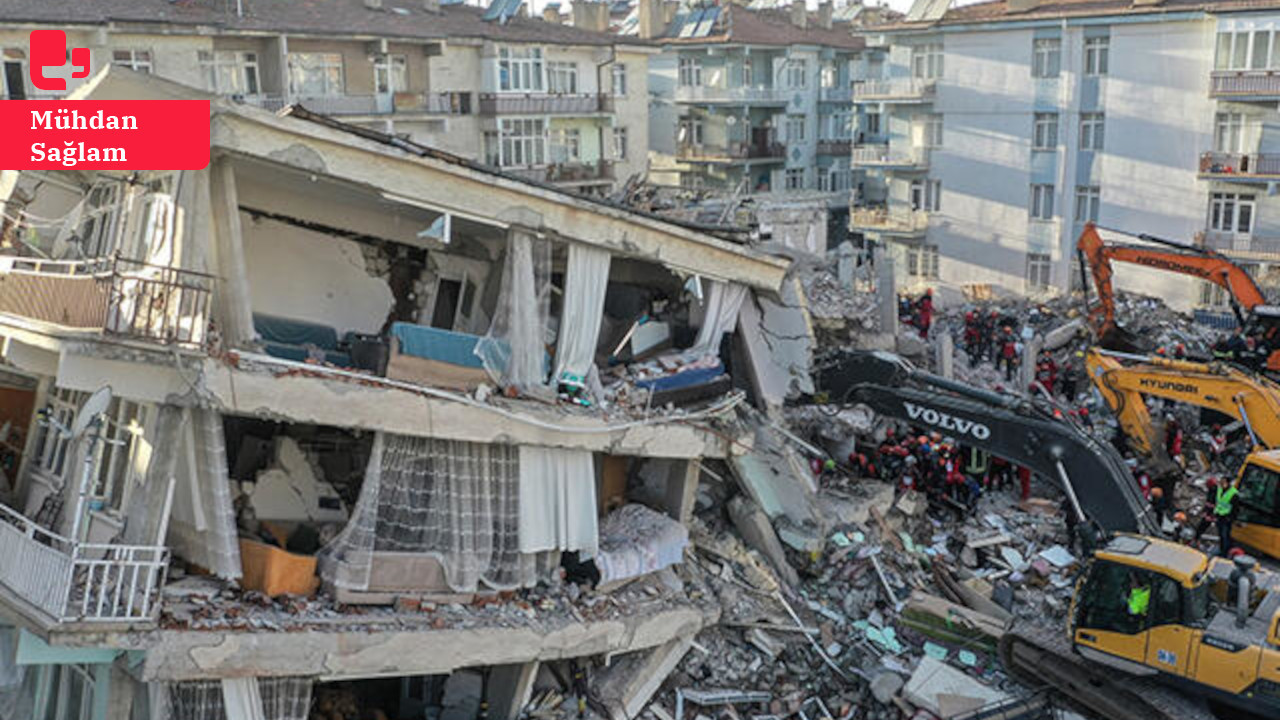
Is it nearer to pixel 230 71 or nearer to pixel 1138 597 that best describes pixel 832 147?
pixel 230 71

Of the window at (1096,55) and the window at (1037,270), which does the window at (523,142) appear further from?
the window at (1096,55)

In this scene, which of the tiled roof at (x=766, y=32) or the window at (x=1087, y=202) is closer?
the window at (x=1087, y=202)

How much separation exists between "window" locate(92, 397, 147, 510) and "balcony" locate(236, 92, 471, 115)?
72.8ft

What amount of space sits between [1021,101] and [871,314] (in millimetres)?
18953

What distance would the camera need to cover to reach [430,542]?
55.2 feet

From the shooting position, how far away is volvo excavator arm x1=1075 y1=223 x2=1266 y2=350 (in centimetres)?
2930

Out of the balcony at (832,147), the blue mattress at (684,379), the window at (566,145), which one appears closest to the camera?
the blue mattress at (684,379)

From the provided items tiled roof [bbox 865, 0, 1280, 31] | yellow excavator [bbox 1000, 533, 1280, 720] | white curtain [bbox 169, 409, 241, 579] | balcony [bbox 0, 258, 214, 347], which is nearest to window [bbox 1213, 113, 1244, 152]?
tiled roof [bbox 865, 0, 1280, 31]

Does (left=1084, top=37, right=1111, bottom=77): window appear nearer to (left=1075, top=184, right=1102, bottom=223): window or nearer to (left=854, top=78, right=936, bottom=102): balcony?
(left=1075, top=184, right=1102, bottom=223): window

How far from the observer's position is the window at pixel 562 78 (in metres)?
45.2

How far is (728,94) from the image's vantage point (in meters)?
55.8

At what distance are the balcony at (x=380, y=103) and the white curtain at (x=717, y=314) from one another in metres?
20.0

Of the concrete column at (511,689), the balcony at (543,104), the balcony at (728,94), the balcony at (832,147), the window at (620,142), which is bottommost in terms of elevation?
the concrete column at (511,689)

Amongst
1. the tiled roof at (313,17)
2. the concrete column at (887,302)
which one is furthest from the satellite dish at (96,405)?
the tiled roof at (313,17)
